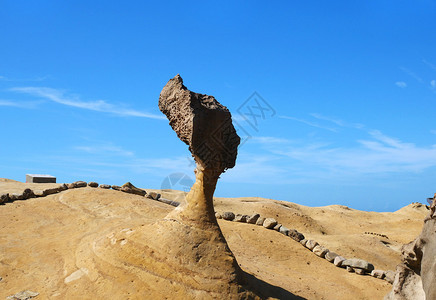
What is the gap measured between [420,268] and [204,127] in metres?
3.43

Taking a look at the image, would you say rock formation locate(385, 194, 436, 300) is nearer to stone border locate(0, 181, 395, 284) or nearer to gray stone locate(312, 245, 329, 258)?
stone border locate(0, 181, 395, 284)

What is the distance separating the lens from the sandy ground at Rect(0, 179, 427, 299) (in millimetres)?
5660

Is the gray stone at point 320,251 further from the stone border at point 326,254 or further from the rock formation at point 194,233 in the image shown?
the rock formation at point 194,233

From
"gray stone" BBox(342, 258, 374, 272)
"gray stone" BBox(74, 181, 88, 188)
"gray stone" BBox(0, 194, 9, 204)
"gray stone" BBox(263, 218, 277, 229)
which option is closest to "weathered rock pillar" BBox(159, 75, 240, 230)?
"gray stone" BBox(263, 218, 277, 229)

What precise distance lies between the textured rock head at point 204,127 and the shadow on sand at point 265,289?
1799 millimetres

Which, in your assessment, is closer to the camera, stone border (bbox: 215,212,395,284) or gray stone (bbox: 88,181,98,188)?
stone border (bbox: 215,212,395,284)

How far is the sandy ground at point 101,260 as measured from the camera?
566 centimetres

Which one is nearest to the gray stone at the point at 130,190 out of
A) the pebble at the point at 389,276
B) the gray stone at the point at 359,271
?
the gray stone at the point at 359,271

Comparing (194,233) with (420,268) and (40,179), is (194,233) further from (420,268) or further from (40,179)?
(40,179)

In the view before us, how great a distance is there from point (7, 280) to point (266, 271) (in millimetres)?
4565

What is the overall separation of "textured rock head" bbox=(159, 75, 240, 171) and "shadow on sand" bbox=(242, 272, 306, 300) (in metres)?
1.80

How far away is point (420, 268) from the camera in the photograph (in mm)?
4777

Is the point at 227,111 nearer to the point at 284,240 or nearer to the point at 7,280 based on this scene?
the point at 7,280

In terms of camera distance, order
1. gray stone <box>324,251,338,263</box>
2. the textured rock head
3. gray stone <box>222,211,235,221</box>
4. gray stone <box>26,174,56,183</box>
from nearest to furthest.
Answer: the textured rock head → gray stone <box>324,251,338,263</box> → gray stone <box>222,211,235,221</box> → gray stone <box>26,174,56,183</box>
